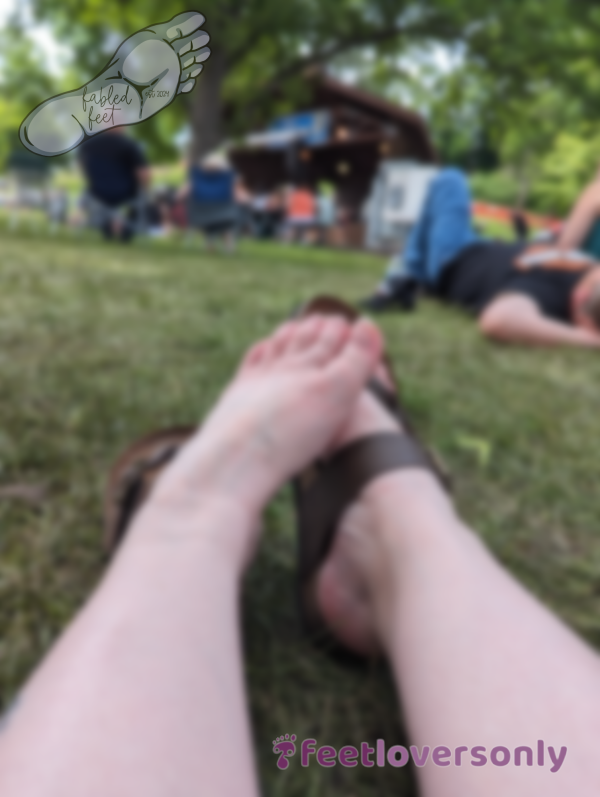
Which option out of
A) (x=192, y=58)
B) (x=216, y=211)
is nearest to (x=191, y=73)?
(x=192, y=58)

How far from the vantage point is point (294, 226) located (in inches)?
380

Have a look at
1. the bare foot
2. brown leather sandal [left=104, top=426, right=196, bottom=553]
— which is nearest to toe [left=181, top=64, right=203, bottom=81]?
the bare foot

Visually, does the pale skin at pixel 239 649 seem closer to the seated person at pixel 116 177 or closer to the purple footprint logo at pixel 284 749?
the purple footprint logo at pixel 284 749

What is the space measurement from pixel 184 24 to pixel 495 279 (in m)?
1.91

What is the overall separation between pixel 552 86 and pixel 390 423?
2.98 feet

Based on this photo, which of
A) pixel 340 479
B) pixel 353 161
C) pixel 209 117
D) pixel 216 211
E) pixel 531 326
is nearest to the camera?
pixel 209 117

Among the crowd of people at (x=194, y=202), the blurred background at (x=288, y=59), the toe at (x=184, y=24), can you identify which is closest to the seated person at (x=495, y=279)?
the blurred background at (x=288, y=59)

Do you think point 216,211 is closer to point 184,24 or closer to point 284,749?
point 284,749

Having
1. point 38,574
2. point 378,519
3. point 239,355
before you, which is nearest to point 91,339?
point 239,355

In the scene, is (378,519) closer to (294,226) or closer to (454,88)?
(454,88)

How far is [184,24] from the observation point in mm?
151

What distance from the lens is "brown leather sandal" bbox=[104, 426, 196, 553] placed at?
57cm

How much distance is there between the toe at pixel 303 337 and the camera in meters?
0.80

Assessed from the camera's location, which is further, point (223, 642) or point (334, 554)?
point (334, 554)
